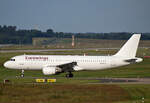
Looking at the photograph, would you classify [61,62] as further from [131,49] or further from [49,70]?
[131,49]

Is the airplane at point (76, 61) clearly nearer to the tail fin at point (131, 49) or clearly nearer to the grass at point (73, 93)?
the tail fin at point (131, 49)

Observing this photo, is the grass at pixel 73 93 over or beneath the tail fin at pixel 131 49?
beneath

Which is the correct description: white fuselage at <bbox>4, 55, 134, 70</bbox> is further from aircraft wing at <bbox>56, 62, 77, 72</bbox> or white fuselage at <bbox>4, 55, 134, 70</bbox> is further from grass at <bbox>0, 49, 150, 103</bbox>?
grass at <bbox>0, 49, 150, 103</bbox>

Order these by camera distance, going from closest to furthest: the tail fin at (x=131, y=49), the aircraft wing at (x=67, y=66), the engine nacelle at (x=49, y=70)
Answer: the engine nacelle at (x=49, y=70), the aircraft wing at (x=67, y=66), the tail fin at (x=131, y=49)

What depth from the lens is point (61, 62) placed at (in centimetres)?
6141

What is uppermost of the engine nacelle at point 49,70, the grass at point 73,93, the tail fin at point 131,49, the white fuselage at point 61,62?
the tail fin at point 131,49

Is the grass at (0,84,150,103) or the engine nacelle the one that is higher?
the engine nacelle

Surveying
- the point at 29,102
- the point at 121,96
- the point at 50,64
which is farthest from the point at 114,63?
the point at 29,102

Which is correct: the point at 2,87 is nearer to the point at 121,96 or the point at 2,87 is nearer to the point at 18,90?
the point at 18,90

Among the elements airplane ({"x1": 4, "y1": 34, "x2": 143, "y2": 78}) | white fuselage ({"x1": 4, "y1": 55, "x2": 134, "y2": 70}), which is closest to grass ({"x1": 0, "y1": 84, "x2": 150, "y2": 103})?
airplane ({"x1": 4, "y1": 34, "x2": 143, "y2": 78})

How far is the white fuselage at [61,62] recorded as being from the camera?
201 feet

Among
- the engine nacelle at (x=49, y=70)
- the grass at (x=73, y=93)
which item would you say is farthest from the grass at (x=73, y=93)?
the engine nacelle at (x=49, y=70)

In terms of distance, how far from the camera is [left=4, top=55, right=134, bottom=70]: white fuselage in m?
61.4

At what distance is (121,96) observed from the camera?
43125 mm
